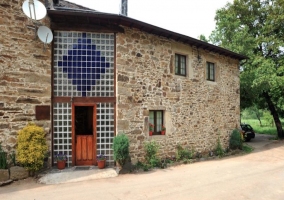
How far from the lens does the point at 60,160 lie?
303 inches

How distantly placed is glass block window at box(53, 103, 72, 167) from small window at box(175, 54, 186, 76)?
15.9ft

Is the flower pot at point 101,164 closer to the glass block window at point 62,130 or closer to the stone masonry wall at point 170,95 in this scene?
the glass block window at point 62,130

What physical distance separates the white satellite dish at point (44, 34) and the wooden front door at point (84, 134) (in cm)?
229

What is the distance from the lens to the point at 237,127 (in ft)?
43.4

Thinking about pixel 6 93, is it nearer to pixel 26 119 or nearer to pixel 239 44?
pixel 26 119

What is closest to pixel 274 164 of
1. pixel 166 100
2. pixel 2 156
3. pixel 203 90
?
pixel 203 90

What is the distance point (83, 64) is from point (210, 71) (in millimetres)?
6578

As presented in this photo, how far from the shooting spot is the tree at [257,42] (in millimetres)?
15227

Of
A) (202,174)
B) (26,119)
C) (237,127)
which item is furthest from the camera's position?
(237,127)

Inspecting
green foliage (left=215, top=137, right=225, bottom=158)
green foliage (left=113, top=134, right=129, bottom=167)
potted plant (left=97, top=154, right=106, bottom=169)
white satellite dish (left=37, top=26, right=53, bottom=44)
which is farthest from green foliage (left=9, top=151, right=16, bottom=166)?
green foliage (left=215, top=137, right=225, bottom=158)

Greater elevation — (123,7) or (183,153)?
(123,7)

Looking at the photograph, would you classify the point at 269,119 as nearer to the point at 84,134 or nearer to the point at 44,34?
the point at 84,134

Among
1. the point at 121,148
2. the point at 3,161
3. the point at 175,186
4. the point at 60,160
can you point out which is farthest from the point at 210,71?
the point at 3,161

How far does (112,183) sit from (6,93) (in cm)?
419
